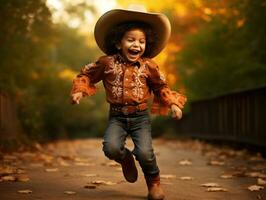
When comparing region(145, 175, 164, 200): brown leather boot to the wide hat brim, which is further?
the wide hat brim

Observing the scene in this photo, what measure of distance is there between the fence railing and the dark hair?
4199 millimetres

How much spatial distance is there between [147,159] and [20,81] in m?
11.1

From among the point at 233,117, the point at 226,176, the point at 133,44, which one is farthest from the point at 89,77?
the point at 233,117

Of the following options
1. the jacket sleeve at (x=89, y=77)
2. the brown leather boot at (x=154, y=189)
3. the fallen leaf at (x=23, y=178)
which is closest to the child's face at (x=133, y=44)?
the jacket sleeve at (x=89, y=77)

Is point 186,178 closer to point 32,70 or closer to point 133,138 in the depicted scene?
point 133,138

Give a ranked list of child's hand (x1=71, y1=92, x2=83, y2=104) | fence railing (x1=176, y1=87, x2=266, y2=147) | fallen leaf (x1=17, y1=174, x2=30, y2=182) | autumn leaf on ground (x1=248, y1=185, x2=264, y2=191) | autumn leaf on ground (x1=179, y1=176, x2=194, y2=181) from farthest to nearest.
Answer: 1. fence railing (x1=176, y1=87, x2=266, y2=147)
2. autumn leaf on ground (x1=179, y1=176, x2=194, y2=181)
3. fallen leaf (x1=17, y1=174, x2=30, y2=182)
4. autumn leaf on ground (x1=248, y1=185, x2=264, y2=191)
5. child's hand (x1=71, y1=92, x2=83, y2=104)

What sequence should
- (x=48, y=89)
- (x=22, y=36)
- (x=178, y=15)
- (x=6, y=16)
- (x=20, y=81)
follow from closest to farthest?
(x=6, y=16) → (x=22, y=36) → (x=20, y=81) → (x=48, y=89) → (x=178, y=15)

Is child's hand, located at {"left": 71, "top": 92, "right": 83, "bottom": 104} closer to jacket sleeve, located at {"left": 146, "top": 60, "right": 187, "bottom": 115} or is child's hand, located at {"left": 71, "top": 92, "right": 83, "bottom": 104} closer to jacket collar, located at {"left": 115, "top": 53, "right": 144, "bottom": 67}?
jacket collar, located at {"left": 115, "top": 53, "right": 144, "bottom": 67}

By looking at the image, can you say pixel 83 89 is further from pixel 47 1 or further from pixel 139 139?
pixel 47 1

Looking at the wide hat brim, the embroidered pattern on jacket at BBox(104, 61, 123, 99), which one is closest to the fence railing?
the wide hat brim

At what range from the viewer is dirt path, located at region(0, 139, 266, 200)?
531 centimetres

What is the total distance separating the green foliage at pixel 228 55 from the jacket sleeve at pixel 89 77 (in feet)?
21.6

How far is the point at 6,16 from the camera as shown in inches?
473

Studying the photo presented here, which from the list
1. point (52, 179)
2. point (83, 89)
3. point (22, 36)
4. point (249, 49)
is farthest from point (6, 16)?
point (83, 89)
